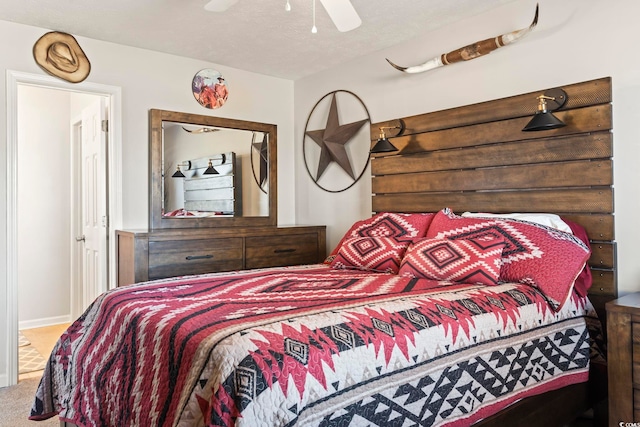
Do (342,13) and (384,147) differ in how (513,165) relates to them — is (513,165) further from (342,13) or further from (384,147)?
(342,13)

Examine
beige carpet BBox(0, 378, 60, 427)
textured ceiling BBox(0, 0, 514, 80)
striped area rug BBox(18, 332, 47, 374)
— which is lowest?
striped area rug BBox(18, 332, 47, 374)

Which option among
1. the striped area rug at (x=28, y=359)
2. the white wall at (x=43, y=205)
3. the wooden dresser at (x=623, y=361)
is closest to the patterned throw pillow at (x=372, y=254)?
the wooden dresser at (x=623, y=361)

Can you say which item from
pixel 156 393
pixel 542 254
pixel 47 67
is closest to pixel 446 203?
pixel 542 254

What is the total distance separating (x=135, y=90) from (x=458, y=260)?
Answer: 8.92ft

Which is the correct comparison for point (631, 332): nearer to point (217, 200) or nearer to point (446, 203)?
point (446, 203)

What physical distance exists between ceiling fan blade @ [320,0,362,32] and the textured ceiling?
2.10 feet

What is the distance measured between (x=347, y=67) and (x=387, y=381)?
9.86 ft

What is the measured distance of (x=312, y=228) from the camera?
3.88 metres

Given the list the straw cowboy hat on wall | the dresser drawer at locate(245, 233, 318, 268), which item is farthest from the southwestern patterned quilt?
the straw cowboy hat on wall

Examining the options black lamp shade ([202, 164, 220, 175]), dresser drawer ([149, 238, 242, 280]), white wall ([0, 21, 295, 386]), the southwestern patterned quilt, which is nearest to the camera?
the southwestern patterned quilt

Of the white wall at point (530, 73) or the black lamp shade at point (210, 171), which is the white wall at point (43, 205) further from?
the white wall at point (530, 73)

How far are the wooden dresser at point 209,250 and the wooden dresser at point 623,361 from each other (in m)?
2.34

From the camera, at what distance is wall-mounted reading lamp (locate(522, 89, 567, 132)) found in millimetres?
2284

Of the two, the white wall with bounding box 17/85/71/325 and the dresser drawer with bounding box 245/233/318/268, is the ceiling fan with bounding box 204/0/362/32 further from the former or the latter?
the white wall with bounding box 17/85/71/325
